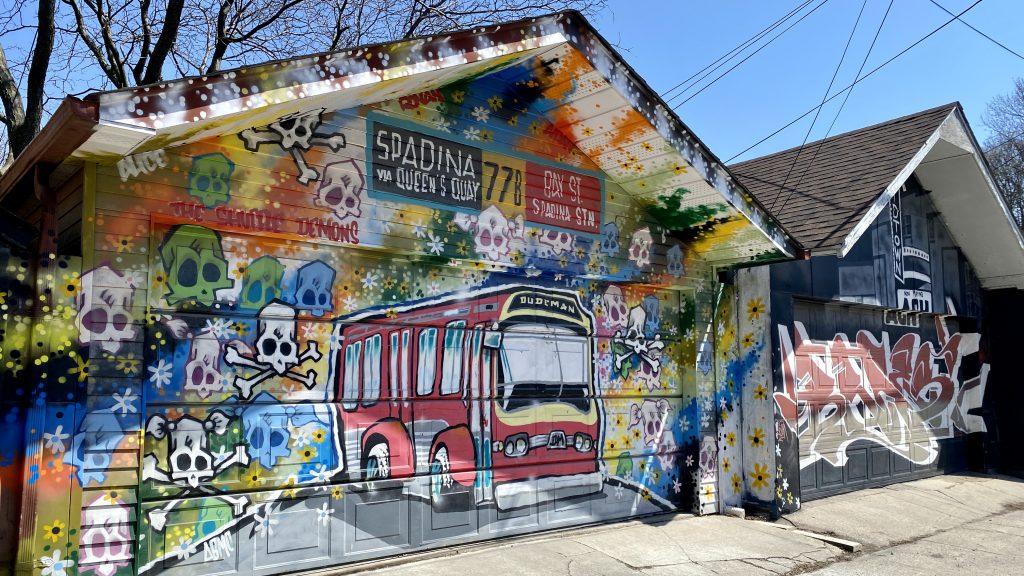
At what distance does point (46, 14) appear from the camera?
11.6 meters

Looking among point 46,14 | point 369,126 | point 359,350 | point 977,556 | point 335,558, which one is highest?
point 46,14

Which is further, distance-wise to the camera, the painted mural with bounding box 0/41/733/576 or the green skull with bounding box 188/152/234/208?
the green skull with bounding box 188/152/234/208

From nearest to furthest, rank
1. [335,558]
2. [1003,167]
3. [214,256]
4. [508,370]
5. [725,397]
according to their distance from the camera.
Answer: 1. [214,256]
2. [335,558]
3. [508,370]
4. [725,397]
5. [1003,167]

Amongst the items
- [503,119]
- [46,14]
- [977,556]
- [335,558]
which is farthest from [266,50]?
[977,556]

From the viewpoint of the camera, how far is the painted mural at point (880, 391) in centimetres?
1033

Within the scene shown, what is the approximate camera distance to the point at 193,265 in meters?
5.71

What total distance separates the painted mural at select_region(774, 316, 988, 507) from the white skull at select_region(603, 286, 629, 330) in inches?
91.7

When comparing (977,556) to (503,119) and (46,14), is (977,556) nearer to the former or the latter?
(503,119)

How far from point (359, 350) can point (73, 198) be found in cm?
233

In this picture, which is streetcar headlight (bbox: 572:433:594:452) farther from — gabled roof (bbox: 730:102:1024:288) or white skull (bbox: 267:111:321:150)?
white skull (bbox: 267:111:321:150)

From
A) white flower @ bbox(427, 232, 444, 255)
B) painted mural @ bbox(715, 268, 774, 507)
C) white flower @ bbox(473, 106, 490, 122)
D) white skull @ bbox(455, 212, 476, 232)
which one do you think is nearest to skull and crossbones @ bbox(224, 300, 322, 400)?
white flower @ bbox(427, 232, 444, 255)

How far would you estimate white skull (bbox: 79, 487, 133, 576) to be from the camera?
16.6 ft

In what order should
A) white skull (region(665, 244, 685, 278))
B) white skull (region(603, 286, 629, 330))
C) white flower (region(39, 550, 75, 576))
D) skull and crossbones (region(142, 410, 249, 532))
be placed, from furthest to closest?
white skull (region(665, 244, 685, 278)) → white skull (region(603, 286, 629, 330)) → skull and crossbones (region(142, 410, 249, 532)) → white flower (region(39, 550, 75, 576))

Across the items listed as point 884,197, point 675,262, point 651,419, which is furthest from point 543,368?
point 884,197
